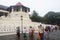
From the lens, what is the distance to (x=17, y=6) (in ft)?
216

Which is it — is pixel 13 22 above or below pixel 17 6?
below

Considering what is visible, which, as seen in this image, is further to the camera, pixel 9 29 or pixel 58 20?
pixel 58 20

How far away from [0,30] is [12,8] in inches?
1142

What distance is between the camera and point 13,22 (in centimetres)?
4116

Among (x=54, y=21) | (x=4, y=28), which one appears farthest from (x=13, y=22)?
(x=54, y=21)

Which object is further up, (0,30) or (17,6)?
(17,6)

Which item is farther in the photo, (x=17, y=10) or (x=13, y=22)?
(x=17, y=10)

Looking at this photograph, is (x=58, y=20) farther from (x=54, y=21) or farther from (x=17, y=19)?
(x=17, y=19)

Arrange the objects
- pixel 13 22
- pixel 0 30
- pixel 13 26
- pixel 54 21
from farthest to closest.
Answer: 1. pixel 54 21
2. pixel 13 22
3. pixel 13 26
4. pixel 0 30

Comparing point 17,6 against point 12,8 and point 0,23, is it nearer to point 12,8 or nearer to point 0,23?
point 12,8

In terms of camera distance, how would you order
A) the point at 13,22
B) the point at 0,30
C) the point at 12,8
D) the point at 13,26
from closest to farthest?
the point at 0,30, the point at 13,26, the point at 13,22, the point at 12,8

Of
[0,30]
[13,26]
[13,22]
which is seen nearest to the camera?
[0,30]

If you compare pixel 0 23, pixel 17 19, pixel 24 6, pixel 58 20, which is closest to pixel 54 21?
pixel 58 20

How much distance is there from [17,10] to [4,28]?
93.3ft
